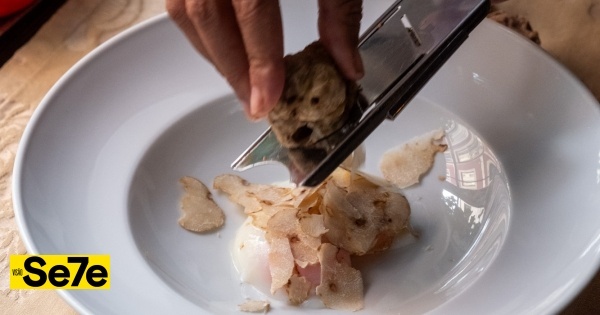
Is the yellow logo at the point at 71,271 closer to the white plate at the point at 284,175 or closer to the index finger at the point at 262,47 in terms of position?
the white plate at the point at 284,175

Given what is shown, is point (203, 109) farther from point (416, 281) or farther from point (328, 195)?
point (416, 281)

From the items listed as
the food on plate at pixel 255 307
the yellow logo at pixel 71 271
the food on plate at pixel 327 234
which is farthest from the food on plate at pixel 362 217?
the yellow logo at pixel 71 271

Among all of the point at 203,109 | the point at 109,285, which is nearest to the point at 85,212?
the point at 109,285

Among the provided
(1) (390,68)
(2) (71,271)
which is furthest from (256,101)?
(2) (71,271)

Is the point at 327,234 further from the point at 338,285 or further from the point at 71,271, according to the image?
the point at 71,271

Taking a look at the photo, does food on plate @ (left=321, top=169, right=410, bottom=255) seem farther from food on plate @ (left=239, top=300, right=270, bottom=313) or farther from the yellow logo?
the yellow logo

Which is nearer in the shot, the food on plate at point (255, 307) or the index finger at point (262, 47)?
the index finger at point (262, 47)

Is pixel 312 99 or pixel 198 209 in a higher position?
pixel 312 99
